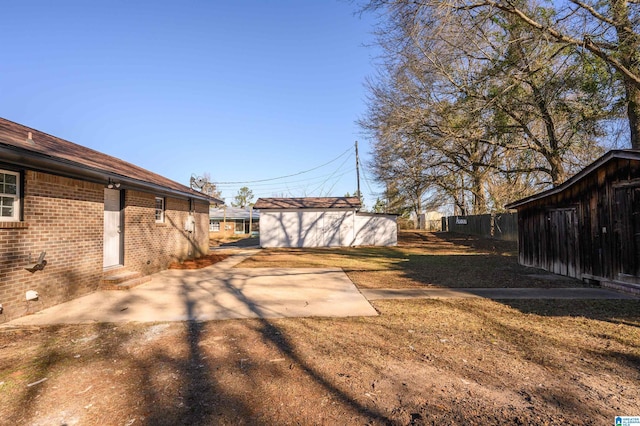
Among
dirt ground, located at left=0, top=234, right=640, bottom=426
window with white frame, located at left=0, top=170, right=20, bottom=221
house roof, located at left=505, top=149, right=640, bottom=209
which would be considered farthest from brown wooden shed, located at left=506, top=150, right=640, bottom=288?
Result: window with white frame, located at left=0, top=170, right=20, bottom=221

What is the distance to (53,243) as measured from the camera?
627 centimetres

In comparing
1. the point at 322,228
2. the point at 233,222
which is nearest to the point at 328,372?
the point at 322,228

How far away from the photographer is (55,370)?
11.5 feet

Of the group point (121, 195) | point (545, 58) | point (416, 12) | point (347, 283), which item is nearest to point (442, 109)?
point (545, 58)

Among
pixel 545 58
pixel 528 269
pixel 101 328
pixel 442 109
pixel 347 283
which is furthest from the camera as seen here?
pixel 442 109

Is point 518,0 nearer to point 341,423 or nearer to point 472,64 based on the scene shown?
point 472,64

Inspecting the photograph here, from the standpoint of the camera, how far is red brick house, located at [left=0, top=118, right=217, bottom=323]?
5410mm

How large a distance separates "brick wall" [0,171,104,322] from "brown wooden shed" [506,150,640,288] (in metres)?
11.6

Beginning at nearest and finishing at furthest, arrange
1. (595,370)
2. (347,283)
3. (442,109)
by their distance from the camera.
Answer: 1. (595,370)
2. (347,283)
3. (442,109)

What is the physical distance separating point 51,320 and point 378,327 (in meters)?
5.27

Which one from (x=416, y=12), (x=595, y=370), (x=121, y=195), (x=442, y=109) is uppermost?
(x=416, y=12)

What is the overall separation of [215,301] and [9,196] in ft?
12.9

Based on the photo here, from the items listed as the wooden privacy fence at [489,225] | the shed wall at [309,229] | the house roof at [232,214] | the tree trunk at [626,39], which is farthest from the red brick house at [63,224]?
the house roof at [232,214]

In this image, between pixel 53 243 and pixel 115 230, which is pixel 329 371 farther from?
pixel 115 230
